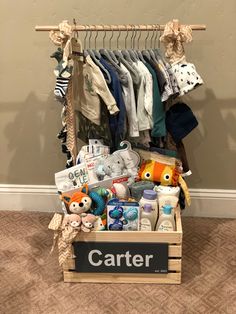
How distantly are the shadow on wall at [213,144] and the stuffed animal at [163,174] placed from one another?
1.09ft

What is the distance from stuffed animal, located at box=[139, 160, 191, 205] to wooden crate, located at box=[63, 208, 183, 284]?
0.13 metres

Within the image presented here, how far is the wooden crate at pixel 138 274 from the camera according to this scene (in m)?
1.73

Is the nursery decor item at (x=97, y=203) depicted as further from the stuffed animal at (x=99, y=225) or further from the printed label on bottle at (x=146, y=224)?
the printed label on bottle at (x=146, y=224)

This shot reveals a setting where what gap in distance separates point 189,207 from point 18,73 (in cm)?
122

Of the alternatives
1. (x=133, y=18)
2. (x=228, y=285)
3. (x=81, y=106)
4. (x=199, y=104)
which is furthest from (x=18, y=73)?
(x=228, y=285)

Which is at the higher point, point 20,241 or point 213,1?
point 213,1

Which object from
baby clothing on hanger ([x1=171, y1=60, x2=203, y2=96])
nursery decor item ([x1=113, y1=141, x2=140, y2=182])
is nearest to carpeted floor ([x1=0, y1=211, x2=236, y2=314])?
nursery decor item ([x1=113, y1=141, x2=140, y2=182])

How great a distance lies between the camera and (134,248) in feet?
5.76

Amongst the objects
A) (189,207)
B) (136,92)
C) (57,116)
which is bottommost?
(189,207)

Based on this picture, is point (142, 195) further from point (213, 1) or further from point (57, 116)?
point (213, 1)

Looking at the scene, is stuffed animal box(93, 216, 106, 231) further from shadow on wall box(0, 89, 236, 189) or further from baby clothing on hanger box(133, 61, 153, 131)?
shadow on wall box(0, 89, 236, 189)

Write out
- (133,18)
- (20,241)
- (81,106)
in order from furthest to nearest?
(20,241)
(133,18)
(81,106)

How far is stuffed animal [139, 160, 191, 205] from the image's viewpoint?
1.94 meters

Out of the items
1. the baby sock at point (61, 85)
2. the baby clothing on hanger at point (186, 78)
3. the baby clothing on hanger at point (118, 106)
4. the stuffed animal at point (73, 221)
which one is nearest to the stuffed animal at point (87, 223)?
the stuffed animal at point (73, 221)
